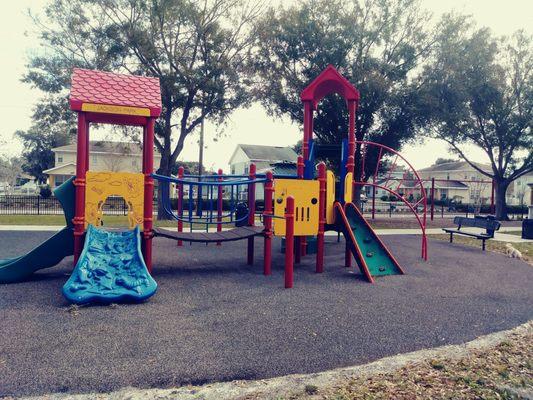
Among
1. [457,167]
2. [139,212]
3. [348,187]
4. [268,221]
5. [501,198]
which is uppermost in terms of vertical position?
[457,167]

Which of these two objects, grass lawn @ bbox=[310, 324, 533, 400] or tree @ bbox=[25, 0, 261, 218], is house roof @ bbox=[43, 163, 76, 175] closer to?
tree @ bbox=[25, 0, 261, 218]

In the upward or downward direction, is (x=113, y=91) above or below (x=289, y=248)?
above

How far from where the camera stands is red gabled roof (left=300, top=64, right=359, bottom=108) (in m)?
8.59

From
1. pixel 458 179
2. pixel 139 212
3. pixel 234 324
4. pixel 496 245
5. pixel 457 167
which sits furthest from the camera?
pixel 457 167

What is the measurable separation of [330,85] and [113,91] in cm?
447

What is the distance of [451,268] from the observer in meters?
8.66

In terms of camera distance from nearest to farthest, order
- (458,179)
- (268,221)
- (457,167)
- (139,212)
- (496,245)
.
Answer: (139,212)
(268,221)
(496,245)
(458,179)
(457,167)

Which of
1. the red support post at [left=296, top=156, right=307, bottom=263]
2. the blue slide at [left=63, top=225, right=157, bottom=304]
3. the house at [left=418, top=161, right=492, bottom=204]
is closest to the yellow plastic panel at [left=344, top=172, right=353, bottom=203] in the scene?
the red support post at [left=296, top=156, right=307, bottom=263]

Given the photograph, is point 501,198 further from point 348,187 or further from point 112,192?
point 112,192

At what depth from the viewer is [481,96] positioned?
2309cm

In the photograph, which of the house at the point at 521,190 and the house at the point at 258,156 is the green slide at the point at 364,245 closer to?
the house at the point at 258,156

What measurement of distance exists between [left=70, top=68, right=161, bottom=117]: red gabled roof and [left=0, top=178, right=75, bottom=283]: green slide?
1.37 meters

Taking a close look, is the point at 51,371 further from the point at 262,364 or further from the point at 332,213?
the point at 332,213

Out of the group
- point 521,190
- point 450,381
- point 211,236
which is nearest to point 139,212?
point 211,236
